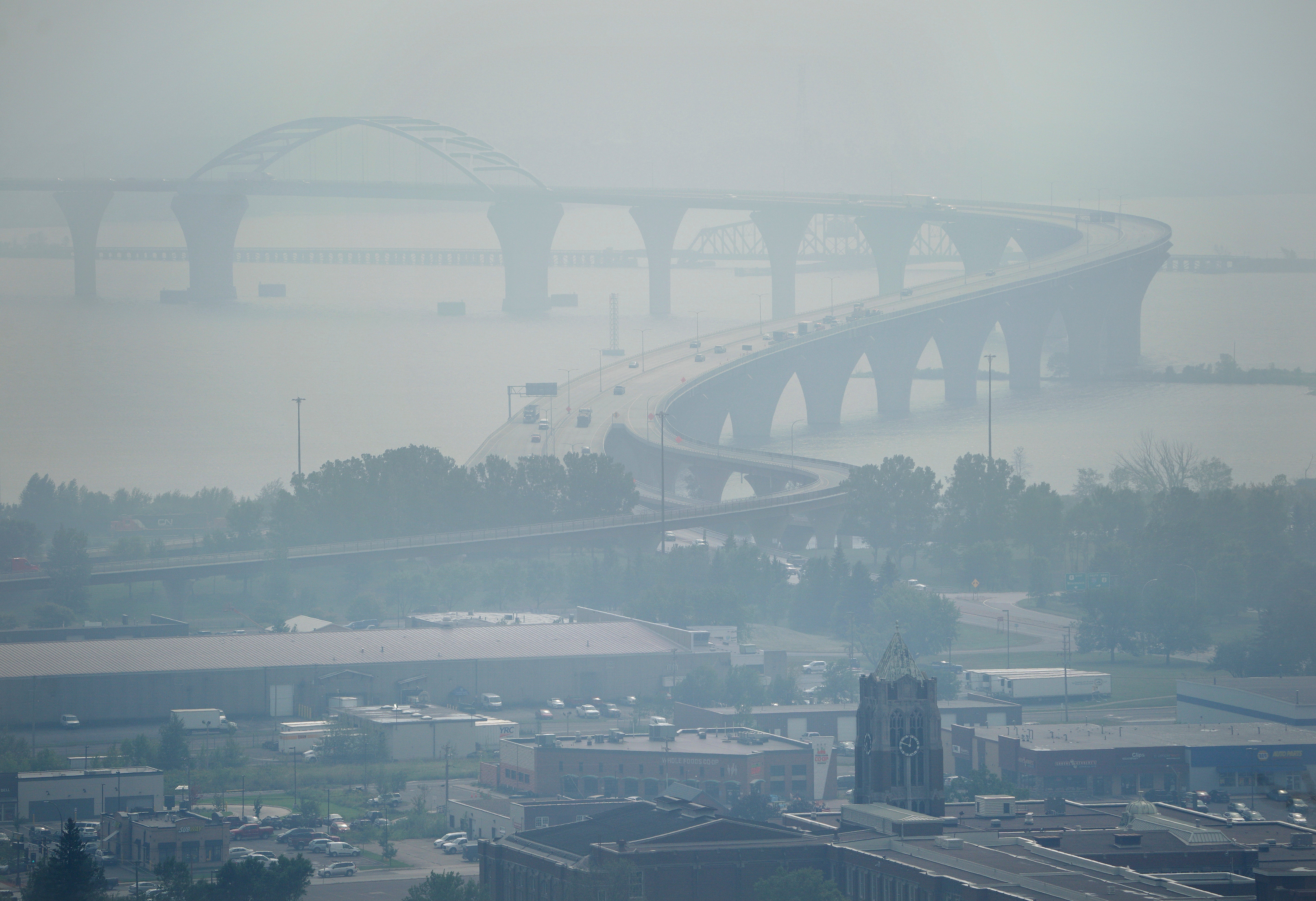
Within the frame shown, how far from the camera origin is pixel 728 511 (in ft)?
151

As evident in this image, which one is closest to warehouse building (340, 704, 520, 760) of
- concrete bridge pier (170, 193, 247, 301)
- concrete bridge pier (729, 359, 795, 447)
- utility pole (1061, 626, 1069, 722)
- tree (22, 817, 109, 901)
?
utility pole (1061, 626, 1069, 722)

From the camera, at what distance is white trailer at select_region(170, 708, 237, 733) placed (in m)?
30.7

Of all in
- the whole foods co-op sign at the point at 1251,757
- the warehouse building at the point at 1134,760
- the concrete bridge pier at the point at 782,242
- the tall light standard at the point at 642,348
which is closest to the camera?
the warehouse building at the point at 1134,760

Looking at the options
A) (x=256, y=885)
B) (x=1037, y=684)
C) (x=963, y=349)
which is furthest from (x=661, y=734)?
(x=963, y=349)

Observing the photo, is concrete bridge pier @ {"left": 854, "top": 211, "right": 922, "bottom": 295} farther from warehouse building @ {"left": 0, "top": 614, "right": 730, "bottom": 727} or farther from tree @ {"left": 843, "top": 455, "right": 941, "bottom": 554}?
warehouse building @ {"left": 0, "top": 614, "right": 730, "bottom": 727}

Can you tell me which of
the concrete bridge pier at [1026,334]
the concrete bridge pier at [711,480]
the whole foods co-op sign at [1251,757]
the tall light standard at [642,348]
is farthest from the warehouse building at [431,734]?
the concrete bridge pier at [1026,334]

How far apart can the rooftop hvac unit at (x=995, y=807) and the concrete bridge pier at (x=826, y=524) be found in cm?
2400

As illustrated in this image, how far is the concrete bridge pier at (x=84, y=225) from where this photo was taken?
99438 mm

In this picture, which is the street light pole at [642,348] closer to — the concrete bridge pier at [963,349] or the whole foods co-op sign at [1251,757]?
the concrete bridge pier at [963,349]

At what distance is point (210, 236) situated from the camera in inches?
4075

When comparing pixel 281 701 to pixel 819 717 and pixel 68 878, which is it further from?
pixel 68 878

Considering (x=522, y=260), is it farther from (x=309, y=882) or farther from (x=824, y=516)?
(x=309, y=882)

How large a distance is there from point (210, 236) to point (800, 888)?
288 ft

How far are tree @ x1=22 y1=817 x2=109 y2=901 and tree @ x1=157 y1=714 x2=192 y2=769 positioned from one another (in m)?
7.90
